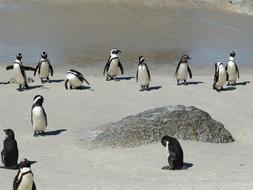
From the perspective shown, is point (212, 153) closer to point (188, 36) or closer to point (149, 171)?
point (149, 171)

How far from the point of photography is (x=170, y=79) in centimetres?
2520

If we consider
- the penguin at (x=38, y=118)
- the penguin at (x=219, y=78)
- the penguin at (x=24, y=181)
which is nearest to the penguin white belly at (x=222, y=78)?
the penguin at (x=219, y=78)

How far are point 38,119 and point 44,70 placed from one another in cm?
739

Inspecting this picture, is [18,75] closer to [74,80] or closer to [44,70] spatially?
[44,70]

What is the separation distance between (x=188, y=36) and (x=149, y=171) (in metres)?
25.0

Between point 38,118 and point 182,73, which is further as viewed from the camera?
point 182,73

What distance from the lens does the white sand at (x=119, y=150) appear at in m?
12.7

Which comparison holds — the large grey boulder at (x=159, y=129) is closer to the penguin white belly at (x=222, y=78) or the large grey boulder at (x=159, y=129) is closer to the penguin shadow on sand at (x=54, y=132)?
the penguin shadow on sand at (x=54, y=132)

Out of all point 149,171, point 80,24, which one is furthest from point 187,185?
point 80,24

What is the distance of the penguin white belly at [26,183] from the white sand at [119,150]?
854 mm

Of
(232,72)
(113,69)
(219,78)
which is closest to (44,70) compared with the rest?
(113,69)

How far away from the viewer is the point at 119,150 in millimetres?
15555

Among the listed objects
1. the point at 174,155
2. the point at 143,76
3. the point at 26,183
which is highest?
the point at 143,76

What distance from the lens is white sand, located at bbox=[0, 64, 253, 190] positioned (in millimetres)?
12680
